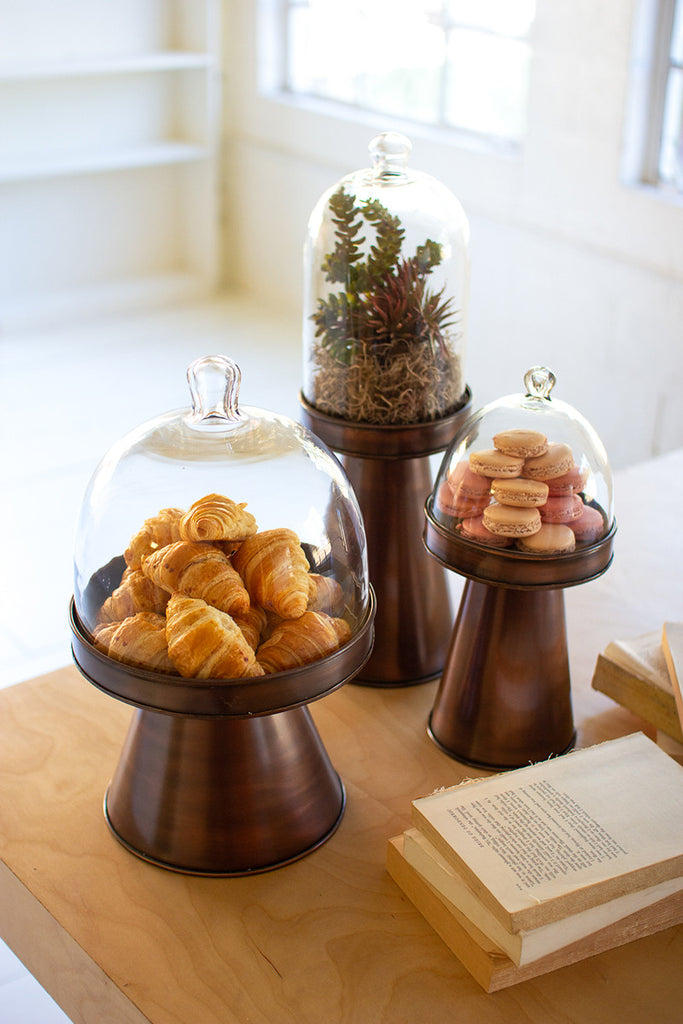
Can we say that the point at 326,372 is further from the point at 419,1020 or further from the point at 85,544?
the point at 419,1020

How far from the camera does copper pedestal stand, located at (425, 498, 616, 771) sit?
944 millimetres

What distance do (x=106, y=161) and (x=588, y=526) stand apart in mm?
3377

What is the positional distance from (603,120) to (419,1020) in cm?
242

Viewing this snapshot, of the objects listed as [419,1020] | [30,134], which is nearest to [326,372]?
[419,1020]

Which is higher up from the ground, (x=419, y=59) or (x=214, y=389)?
(x=419, y=59)

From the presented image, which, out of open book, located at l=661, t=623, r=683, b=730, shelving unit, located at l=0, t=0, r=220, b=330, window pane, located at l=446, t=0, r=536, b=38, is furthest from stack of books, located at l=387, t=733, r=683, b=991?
shelving unit, located at l=0, t=0, r=220, b=330

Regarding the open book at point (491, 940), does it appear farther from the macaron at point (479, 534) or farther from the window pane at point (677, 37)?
the window pane at point (677, 37)

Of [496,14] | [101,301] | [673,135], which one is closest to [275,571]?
[673,135]

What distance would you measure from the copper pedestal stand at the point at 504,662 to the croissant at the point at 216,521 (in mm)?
195

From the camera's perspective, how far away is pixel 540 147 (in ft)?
9.62

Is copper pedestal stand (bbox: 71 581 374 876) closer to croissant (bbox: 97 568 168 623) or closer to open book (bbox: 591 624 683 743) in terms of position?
croissant (bbox: 97 568 168 623)

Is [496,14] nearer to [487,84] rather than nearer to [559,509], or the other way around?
[487,84]

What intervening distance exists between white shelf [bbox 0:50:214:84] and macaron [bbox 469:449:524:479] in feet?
10.4

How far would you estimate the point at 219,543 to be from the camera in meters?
0.84
